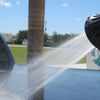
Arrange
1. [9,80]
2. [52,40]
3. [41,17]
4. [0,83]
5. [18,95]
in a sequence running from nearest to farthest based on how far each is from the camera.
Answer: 1. [18,95]
2. [0,83]
3. [9,80]
4. [41,17]
5. [52,40]

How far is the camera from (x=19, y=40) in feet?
85.8

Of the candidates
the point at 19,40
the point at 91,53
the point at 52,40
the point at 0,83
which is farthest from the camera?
the point at 19,40

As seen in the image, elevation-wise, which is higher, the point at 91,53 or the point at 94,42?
the point at 94,42

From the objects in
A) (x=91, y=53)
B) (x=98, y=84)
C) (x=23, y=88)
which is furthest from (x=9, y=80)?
(x=91, y=53)

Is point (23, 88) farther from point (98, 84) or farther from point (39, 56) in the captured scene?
point (39, 56)

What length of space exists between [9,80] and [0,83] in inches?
8.2

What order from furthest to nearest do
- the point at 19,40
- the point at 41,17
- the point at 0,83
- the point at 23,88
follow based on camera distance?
the point at 19,40 < the point at 41,17 < the point at 0,83 < the point at 23,88

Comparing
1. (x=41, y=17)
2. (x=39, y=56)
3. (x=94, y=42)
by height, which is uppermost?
(x=41, y=17)

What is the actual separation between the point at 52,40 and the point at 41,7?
15393mm

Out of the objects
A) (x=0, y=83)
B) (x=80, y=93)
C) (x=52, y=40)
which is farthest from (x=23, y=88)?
(x=52, y=40)

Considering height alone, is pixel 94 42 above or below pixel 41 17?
below

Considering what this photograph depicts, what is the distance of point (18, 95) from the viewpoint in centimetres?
207

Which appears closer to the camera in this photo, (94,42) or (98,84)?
(94,42)

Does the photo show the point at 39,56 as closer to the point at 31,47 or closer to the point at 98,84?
the point at 31,47
